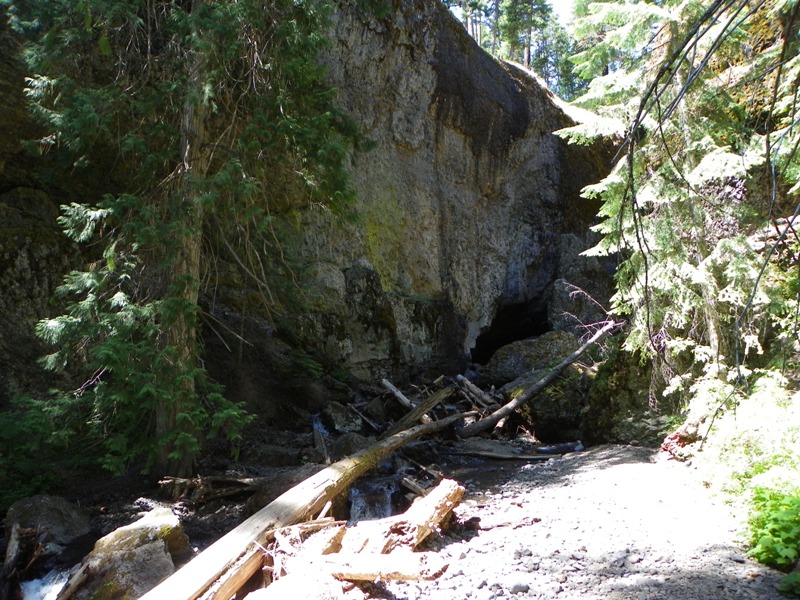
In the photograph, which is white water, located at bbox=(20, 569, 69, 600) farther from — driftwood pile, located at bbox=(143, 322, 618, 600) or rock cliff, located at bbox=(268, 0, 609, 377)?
rock cliff, located at bbox=(268, 0, 609, 377)

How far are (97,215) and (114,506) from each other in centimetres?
408

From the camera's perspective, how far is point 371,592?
186 inches

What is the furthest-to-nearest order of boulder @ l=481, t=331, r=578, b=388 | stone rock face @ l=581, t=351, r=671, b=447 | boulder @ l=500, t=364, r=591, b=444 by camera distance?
boulder @ l=481, t=331, r=578, b=388, boulder @ l=500, t=364, r=591, b=444, stone rock face @ l=581, t=351, r=671, b=447

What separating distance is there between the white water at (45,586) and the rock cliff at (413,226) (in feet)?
16.5

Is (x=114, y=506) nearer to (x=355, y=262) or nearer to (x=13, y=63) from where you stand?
(x=13, y=63)

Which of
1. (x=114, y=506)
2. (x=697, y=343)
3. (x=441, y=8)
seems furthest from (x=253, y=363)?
(x=441, y=8)

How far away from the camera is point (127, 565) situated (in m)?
5.18

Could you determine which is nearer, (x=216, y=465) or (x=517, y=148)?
(x=216, y=465)

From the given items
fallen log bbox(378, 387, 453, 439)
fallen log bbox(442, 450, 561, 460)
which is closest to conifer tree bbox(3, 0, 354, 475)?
fallen log bbox(378, 387, 453, 439)

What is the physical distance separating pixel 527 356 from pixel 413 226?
6.14 meters

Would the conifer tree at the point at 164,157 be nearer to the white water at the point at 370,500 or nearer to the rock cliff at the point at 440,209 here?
the white water at the point at 370,500

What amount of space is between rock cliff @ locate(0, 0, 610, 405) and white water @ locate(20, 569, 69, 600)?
5.03 meters

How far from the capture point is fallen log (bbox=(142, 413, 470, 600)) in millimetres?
4375

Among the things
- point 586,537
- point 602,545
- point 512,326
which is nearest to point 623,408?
point 586,537
